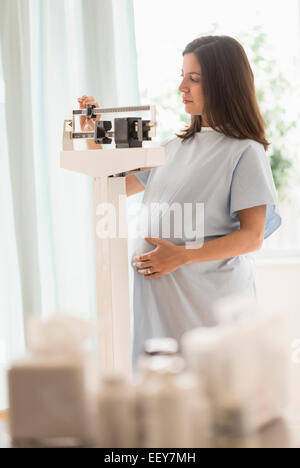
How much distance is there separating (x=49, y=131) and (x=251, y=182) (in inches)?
35.6

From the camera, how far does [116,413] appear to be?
24.1 inches

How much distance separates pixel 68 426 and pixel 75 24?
5.46ft

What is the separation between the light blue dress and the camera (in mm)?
1419

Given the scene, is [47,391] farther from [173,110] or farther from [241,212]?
[173,110]

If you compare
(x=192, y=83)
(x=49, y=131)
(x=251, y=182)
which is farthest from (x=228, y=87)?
(x=49, y=131)

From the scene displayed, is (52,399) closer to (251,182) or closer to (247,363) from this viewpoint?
(247,363)

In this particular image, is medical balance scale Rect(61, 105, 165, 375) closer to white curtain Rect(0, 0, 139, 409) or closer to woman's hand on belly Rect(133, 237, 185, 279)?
woman's hand on belly Rect(133, 237, 185, 279)

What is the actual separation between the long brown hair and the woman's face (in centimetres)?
1

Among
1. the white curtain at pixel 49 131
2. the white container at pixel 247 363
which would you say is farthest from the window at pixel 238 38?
the white container at pixel 247 363

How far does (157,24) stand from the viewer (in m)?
2.40

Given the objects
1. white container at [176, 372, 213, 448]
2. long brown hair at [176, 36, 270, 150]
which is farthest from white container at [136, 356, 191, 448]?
long brown hair at [176, 36, 270, 150]

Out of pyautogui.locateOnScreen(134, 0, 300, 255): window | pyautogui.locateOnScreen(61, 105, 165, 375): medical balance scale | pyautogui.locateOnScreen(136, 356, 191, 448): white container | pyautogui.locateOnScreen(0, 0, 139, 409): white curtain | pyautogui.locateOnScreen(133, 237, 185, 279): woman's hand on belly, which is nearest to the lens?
pyautogui.locateOnScreen(136, 356, 191, 448): white container

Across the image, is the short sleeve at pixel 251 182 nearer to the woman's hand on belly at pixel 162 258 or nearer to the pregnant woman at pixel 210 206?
the pregnant woman at pixel 210 206

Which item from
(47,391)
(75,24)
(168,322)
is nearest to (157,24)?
(75,24)
